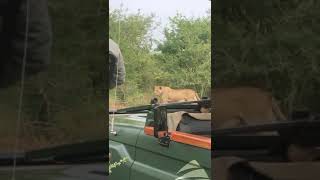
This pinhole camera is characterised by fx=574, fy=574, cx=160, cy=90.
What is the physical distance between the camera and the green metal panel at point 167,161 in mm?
2383

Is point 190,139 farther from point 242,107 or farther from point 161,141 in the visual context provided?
point 242,107

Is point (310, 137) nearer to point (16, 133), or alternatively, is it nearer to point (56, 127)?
point (56, 127)

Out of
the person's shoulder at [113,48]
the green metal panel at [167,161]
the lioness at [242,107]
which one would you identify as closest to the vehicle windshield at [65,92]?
the person's shoulder at [113,48]

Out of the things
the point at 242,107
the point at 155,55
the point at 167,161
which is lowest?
the point at 167,161

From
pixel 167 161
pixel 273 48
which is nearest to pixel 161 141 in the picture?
pixel 167 161

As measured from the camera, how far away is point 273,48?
2.39m

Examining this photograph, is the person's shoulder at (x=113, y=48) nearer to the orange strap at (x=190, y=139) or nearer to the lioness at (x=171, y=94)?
the lioness at (x=171, y=94)

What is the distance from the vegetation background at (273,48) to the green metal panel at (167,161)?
0.31 m

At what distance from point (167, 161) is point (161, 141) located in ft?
0.30

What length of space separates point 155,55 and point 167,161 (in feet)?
1.49

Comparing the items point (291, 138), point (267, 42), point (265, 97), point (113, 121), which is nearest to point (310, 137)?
point (291, 138)

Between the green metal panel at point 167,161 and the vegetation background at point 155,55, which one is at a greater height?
the vegetation background at point 155,55

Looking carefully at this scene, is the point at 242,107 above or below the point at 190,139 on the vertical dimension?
above

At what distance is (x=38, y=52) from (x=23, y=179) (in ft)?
1.73
